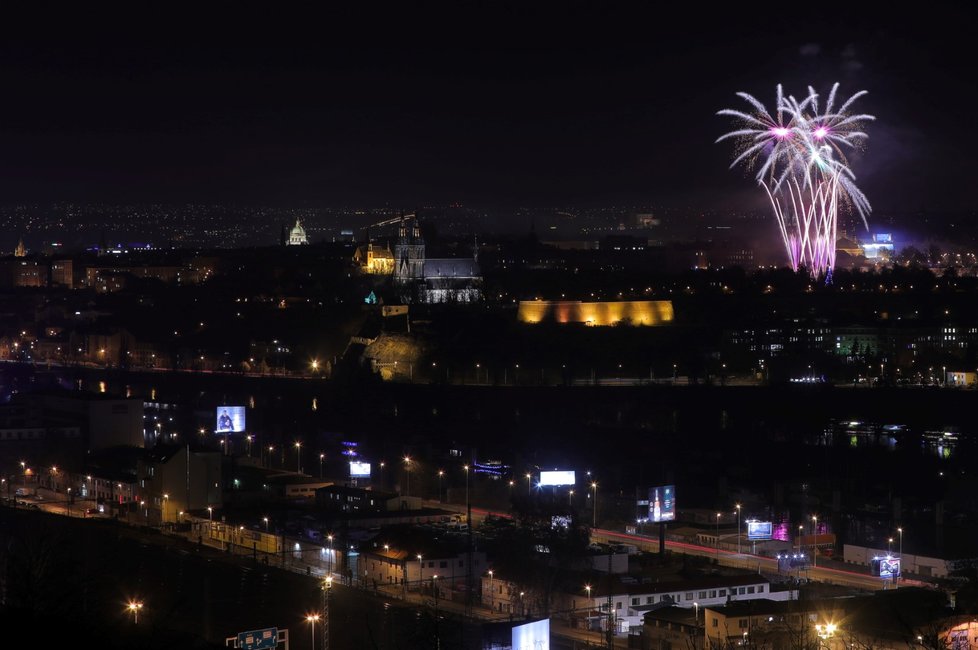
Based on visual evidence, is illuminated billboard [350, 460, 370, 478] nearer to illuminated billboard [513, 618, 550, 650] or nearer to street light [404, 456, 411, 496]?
street light [404, 456, 411, 496]

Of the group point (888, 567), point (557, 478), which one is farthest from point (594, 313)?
point (888, 567)

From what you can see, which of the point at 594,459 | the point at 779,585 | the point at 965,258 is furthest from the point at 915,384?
the point at 965,258

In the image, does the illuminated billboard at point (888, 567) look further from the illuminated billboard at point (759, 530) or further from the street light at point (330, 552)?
the street light at point (330, 552)

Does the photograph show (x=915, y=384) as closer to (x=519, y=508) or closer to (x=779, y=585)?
(x=519, y=508)

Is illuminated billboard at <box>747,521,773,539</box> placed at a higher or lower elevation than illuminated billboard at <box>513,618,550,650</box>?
higher

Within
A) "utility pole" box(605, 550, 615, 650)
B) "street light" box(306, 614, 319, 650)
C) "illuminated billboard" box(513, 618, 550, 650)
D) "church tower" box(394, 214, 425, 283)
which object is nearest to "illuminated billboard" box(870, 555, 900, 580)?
"utility pole" box(605, 550, 615, 650)

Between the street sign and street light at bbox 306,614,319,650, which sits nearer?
the street sign

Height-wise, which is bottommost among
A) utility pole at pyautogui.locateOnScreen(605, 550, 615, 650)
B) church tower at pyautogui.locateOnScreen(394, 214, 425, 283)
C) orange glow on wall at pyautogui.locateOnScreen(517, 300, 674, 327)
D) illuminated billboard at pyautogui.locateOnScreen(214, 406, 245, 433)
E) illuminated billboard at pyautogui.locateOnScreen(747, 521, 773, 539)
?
utility pole at pyautogui.locateOnScreen(605, 550, 615, 650)
